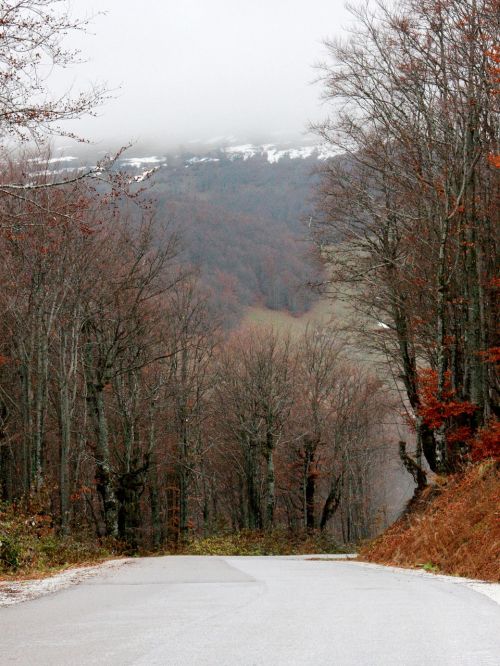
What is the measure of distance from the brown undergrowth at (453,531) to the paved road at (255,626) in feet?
9.94

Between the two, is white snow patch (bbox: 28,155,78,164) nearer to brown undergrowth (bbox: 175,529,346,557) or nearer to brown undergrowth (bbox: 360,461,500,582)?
brown undergrowth (bbox: 360,461,500,582)

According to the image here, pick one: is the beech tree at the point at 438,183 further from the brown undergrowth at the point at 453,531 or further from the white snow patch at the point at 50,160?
the white snow patch at the point at 50,160

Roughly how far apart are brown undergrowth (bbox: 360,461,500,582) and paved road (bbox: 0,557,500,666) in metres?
3.03

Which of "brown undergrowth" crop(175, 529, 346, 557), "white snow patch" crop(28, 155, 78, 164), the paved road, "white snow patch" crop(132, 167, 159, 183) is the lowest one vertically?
"brown undergrowth" crop(175, 529, 346, 557)

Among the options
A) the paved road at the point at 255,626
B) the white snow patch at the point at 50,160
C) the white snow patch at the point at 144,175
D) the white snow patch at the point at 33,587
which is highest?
the white snow patch at the point at 50,160

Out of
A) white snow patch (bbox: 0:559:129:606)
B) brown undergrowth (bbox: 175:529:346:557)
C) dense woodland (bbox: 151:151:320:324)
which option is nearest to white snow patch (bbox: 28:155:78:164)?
white snow patch (bbox: 0:559:129:606)

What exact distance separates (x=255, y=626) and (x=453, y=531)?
984 centimetres

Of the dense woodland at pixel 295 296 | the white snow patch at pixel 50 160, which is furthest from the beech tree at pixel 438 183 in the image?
the white snow patch at pixel 50 160

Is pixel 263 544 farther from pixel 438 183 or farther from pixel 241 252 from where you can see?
pixel 241 252

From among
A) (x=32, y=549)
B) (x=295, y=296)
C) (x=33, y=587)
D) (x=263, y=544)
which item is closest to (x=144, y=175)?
(x=33, y=587)

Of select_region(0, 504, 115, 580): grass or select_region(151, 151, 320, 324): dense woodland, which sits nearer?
select_region(0, 504, 115, 580): grass

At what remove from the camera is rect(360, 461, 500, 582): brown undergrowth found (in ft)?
44.5

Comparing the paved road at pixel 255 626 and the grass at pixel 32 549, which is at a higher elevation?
the paved road at pixel 255 626

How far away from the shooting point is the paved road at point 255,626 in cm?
529
